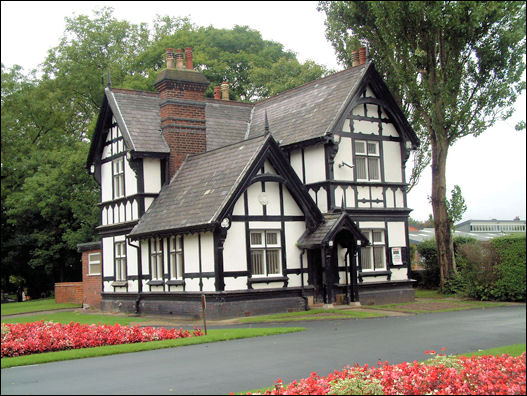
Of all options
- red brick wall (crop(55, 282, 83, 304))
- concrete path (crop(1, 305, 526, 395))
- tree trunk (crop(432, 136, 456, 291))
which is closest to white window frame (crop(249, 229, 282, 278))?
concrete path (crop(1, 305, 526, 395))

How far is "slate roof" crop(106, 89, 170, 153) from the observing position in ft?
93.6

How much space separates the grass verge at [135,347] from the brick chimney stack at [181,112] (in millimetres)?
11923

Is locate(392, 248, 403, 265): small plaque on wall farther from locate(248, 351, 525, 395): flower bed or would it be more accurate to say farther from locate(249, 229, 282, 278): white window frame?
locate(248, 351, 525, 395): flower bed

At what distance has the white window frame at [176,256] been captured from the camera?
2509cm

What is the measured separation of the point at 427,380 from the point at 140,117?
75.4 feet

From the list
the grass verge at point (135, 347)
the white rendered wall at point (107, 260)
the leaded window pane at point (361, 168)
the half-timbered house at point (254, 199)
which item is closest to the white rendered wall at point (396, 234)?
the half-timbered house at point (254, 199)

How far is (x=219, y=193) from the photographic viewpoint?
2391 centimetres

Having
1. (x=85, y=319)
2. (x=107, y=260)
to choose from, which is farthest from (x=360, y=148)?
(x=85, y=319)

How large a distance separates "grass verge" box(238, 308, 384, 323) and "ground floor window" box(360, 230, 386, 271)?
13.3 ft

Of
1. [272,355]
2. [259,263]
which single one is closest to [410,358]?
[272,355]

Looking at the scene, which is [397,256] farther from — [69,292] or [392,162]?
[69,292]

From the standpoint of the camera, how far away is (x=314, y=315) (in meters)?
23.3

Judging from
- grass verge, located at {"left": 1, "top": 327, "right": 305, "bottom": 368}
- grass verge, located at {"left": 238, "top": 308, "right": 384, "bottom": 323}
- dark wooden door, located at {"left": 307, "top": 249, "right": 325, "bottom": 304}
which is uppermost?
dark wooden door, located at {"left": 307, "top": 249, "right": 325, "bottom": 304}

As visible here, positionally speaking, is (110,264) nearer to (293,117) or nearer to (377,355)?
(293,117)
